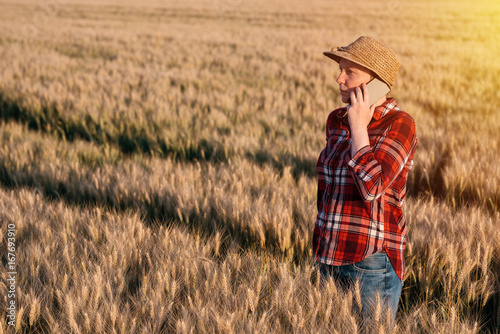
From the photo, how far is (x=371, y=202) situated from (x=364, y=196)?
15 cm

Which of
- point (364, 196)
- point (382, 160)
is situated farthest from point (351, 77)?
point (364, 196)

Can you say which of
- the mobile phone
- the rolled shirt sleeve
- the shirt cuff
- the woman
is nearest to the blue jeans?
the woman

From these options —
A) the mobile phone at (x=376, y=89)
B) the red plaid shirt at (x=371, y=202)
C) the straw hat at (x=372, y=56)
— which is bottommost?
the red plaid shirt at (x=371, y=202)

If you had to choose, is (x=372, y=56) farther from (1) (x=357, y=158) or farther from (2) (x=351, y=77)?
(1) (x=357, y=158)

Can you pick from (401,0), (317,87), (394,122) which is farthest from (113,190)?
(401,0)

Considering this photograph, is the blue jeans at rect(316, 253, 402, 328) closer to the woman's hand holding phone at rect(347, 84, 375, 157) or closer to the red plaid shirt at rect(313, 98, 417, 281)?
the red plaid shirt at rect(313, 98, 417, 281)

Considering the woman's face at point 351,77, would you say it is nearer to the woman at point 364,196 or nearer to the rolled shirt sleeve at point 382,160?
the woman at point 364,196

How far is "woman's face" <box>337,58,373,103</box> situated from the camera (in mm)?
1657

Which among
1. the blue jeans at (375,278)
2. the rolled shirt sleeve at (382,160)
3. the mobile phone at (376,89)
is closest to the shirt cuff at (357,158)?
the rolled shirt sleeve at (382,160)

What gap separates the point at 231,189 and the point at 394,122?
1563 millimetres

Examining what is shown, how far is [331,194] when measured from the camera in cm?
173

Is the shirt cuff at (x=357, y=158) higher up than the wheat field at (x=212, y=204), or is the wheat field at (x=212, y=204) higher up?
the shirt cuff at (x=357, y=158)

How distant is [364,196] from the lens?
1483 mm

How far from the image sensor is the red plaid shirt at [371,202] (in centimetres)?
156
